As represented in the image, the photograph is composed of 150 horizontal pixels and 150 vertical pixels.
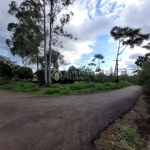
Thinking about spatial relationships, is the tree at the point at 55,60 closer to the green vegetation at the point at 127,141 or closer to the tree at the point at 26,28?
the tree at the point at 26,28

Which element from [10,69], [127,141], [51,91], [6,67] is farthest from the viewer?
[10,69]

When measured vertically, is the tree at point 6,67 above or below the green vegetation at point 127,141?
above

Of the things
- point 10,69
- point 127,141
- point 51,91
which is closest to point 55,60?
point 10,69

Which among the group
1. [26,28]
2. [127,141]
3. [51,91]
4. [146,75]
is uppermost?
[26,28]

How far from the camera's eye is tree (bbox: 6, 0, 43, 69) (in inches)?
498

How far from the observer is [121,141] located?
9.09ft

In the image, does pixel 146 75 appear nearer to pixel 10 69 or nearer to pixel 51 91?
pixel 51 91

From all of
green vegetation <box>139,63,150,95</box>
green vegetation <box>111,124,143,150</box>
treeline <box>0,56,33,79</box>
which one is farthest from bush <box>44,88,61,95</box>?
treeline <box>0,56,33,79</box>

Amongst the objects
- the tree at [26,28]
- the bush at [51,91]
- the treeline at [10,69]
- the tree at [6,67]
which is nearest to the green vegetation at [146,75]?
the bush at [51,91]

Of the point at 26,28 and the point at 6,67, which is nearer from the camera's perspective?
the point at 26,28

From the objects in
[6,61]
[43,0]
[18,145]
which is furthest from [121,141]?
[6,61]

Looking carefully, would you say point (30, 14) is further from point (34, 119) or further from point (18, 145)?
point (18, 145)

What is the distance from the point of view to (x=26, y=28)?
14.4 meters

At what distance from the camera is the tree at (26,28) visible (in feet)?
41.5
